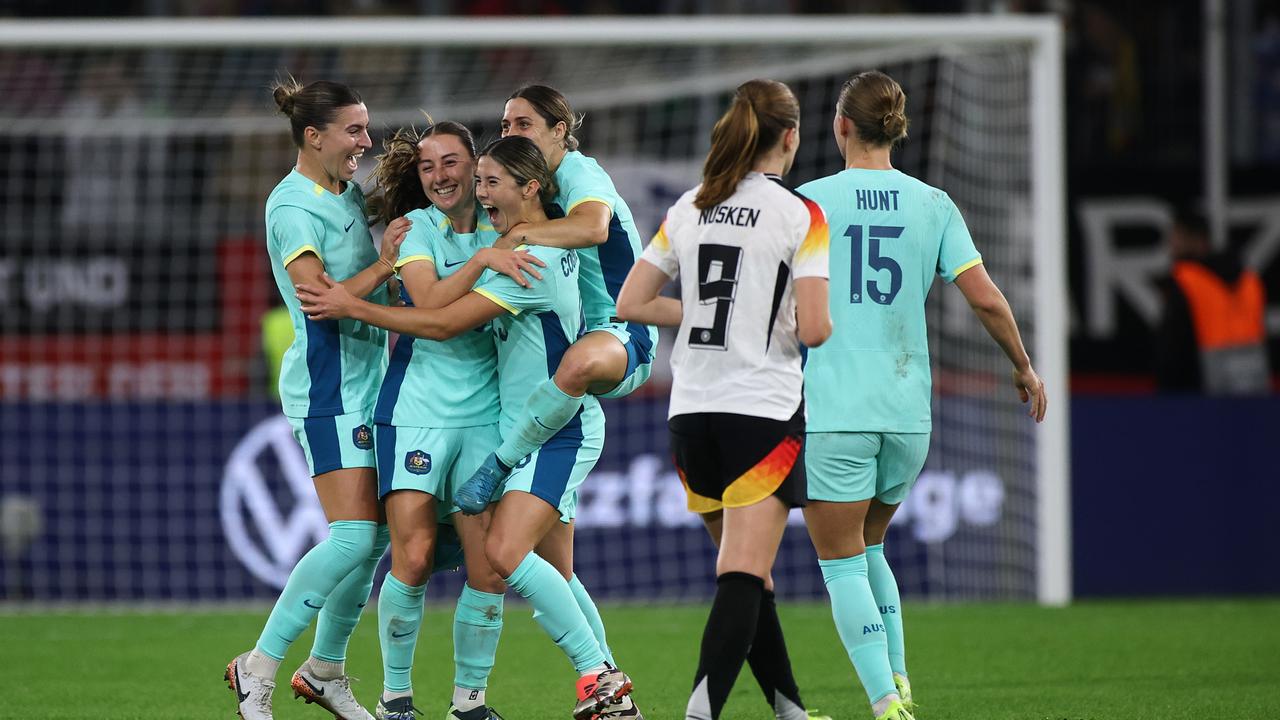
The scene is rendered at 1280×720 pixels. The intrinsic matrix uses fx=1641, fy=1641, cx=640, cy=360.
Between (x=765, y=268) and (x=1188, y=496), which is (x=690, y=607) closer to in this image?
(x=1188, y=496)

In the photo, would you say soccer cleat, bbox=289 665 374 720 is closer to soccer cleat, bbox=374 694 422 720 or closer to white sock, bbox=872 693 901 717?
soccer cleat, bbox=374 694 422 720

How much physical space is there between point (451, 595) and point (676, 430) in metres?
5.86

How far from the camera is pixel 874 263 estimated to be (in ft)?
17.0

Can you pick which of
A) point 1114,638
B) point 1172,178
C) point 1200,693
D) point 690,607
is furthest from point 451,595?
point 1172,178

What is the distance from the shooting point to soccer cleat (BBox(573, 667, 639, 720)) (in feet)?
16.6

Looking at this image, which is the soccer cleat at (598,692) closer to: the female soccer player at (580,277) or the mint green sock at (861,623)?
the female soccer player at (580,277)

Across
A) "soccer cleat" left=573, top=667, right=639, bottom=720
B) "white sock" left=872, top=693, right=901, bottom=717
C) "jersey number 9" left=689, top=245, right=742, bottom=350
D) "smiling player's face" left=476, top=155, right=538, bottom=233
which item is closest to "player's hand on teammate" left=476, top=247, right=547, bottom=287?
"smiling player's face" left=476, top=155, right=538, bottom=233

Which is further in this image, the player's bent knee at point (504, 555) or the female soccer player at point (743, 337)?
the player's bent knee at point (504, 555)

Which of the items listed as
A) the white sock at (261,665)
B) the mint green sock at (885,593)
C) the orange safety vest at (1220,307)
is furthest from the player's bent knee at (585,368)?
the orange safety vest at (1220,307)

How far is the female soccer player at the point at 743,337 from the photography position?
14.5ft

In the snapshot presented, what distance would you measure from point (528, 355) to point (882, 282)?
1.15 metres

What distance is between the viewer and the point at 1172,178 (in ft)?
43.4

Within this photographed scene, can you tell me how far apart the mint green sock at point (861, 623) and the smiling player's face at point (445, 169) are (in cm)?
166

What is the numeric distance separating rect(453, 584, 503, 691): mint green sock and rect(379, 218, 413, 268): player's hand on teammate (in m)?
1.09
